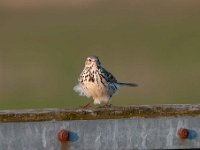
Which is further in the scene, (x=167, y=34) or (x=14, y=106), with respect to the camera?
(x=167, y=34)

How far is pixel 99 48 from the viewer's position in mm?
24828

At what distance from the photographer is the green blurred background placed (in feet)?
62.7

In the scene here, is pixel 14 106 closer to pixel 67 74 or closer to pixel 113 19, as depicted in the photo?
pixel 67 74

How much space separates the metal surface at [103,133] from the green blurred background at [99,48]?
35.2 ft

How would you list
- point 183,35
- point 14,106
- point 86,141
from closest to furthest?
1. point 86,141
2. point 14,106
3. point 183,35

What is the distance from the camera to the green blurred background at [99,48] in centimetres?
1911

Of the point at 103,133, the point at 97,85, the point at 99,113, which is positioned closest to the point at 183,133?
the point at 103,133

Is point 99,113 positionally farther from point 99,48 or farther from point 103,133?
point 99,48

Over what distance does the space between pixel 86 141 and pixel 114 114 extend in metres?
0.38

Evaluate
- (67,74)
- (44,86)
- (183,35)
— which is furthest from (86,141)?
(183,35)

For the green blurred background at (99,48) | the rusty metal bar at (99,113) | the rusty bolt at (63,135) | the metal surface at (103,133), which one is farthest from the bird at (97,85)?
the green blurred background at (99,48)

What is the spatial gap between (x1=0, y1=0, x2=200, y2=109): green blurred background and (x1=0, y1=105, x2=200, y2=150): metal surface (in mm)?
10733

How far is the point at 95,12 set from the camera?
33.7m

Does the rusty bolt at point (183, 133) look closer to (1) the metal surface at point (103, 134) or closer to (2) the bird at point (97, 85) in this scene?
(1) the metal surface at point (103, 134)
